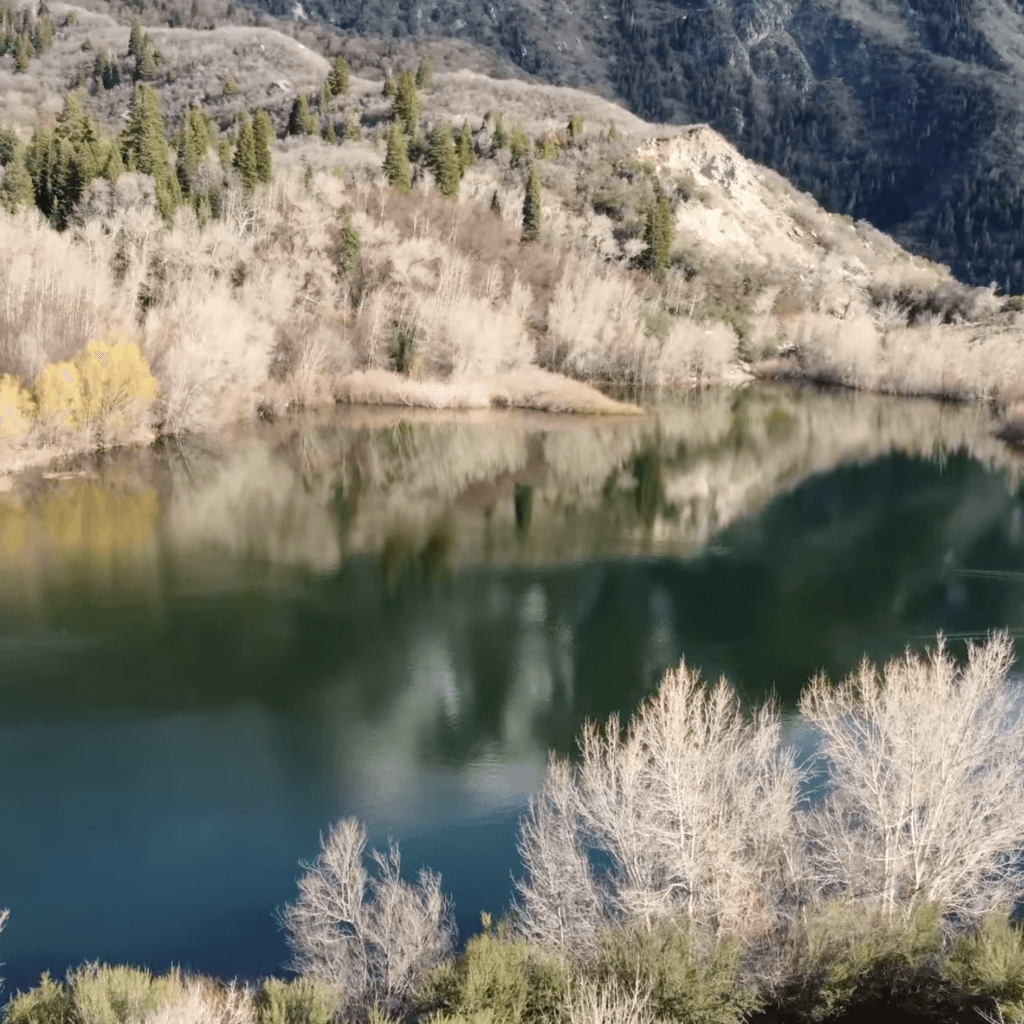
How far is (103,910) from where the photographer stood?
17156 millimetres

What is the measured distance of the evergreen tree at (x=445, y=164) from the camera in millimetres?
96188

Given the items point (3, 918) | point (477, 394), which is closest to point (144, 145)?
point (477, 394)

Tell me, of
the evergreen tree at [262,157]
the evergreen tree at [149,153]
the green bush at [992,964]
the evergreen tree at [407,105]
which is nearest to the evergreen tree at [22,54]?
the evergreen tree at [407,105]

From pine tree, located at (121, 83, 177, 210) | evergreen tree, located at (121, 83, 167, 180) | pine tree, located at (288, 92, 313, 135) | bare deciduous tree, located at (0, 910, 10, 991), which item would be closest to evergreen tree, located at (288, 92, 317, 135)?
pine tree, located at (288, 92, 313, 135)

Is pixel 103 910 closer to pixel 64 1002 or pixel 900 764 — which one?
pixel 64 1002

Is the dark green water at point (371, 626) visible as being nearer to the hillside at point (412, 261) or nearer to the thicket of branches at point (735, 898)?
the thicket of branches at point (735, 898)

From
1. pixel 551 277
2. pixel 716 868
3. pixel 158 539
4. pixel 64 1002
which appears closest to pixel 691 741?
pixel 716 868

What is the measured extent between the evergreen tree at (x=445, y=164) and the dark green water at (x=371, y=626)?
46.6 metres

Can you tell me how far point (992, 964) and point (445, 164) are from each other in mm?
93883

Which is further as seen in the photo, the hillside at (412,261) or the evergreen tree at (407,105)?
the evergreen tree at (407,105)

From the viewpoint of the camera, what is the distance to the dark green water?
18.6 m

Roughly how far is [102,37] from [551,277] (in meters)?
94.3

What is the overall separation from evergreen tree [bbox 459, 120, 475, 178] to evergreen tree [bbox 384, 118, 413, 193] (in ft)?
23.5

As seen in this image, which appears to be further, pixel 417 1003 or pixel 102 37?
pixel 102 37
